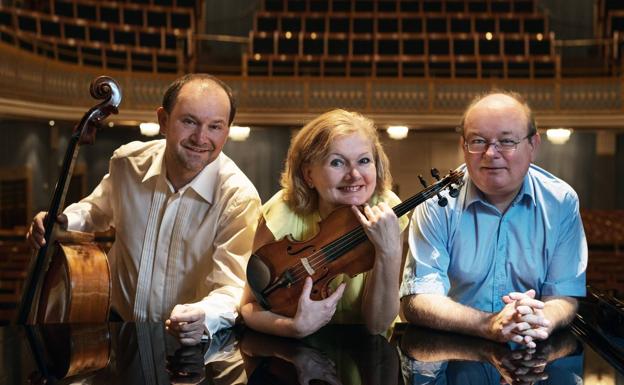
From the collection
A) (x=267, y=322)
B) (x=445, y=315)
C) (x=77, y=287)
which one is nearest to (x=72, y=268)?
(x=77, y=287)

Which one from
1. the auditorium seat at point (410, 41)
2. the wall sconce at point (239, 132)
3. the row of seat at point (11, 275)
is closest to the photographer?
the row of seat at point (11, 275)

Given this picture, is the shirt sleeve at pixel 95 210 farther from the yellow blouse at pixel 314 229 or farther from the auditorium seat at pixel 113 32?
the auditorium seat at pixel 113 32

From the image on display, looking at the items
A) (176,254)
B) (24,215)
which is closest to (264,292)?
(176,254)

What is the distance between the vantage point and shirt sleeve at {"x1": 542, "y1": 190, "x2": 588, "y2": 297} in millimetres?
1950

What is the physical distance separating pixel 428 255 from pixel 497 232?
18 cm

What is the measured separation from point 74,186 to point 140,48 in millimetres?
2283

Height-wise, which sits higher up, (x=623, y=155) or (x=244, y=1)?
(x=244, y=1)

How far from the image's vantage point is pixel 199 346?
5.48 ft

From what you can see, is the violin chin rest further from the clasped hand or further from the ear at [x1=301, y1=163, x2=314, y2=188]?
the clasped hand

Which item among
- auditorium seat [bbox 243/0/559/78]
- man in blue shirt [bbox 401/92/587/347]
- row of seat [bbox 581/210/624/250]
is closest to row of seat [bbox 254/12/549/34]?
auditorium seat [bbox 243/0/559/78]

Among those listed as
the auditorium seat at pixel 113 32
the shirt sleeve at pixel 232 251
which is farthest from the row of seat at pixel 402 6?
the shirt sleeve at pixel 232 251

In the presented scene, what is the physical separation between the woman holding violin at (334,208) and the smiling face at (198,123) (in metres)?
0.28

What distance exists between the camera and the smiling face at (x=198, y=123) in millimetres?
2131

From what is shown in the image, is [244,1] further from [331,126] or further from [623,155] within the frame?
[331,126]
